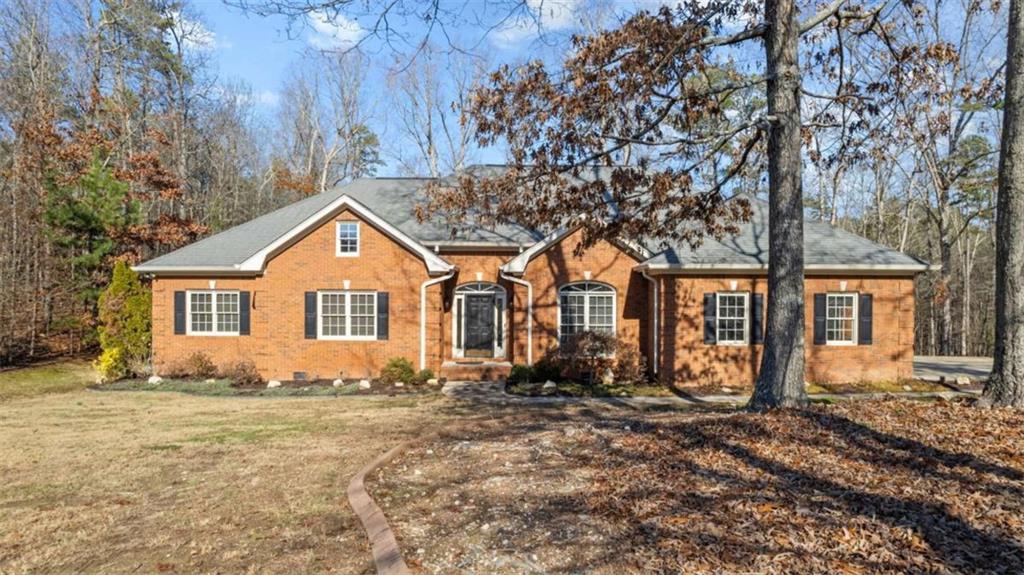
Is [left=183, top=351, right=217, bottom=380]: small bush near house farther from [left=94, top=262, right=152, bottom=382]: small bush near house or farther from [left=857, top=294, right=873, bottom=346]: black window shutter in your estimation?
[left=857, top=294, right=873, bottom=346]: black window shutter

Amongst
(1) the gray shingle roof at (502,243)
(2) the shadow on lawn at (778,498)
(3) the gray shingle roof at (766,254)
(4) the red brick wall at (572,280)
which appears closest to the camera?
(2) the shadow on lawn at (778,498)

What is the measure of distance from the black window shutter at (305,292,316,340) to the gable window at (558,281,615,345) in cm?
660

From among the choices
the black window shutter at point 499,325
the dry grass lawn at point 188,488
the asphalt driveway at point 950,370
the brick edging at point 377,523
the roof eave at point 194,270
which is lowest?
the asphalt driveway at point 950,370

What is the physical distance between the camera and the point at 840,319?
48.2ft

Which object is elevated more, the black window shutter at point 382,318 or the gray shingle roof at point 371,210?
the gray shingle roof at point 371,210

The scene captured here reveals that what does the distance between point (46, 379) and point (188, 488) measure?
13.7m

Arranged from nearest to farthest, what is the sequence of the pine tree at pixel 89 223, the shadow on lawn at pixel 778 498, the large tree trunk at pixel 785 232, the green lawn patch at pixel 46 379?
the shadow on lawn at pixel 778 498 → the large tree trunk at pixel 785 232 → the green lawn patch at pixel 46 379 → the pine tree at pixel 89 223

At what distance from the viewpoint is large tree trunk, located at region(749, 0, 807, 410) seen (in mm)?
7953

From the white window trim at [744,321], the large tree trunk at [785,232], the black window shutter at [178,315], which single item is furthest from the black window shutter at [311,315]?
the large tree trunk at [785,232]

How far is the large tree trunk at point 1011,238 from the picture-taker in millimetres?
6723

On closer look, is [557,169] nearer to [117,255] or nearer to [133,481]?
[133,481]

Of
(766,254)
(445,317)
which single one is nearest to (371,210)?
(445,317)

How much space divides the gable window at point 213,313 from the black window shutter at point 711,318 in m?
12.5

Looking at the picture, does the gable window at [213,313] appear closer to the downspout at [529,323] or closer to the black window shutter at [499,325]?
the black window shutter at [499,325]
